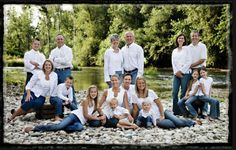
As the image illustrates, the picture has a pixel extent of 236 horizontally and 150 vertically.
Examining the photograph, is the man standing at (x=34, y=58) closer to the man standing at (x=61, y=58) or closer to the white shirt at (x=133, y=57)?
the man standing at (x=61, y=58)

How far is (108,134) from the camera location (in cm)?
602

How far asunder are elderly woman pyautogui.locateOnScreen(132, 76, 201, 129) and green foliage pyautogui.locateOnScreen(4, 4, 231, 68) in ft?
1.18

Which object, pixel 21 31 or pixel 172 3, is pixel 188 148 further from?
pixel 21 31

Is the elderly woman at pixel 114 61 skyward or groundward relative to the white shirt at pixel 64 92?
skyward

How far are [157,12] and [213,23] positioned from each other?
794 mm

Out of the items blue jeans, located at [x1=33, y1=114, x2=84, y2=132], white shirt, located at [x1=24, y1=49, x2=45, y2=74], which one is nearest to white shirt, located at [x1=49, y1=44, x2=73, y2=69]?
white shirt, located at [x1=24, y1=49, x2=45, y2=74]

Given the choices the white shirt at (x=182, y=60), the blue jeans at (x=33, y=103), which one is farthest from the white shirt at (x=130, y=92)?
the blue jeans at (x=33, y=103)

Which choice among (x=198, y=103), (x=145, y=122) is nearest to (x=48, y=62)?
(x=145, y=122)

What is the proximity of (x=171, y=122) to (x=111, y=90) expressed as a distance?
0.94 meters

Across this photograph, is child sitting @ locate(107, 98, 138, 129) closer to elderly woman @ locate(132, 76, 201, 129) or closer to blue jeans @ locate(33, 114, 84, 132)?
elderly woman @ locate(132, 76, 201, 129)

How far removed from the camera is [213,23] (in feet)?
20.3

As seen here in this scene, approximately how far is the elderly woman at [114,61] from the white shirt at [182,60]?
739mm

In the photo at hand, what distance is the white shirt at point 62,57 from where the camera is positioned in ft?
20.0

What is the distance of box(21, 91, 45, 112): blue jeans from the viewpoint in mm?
6102
